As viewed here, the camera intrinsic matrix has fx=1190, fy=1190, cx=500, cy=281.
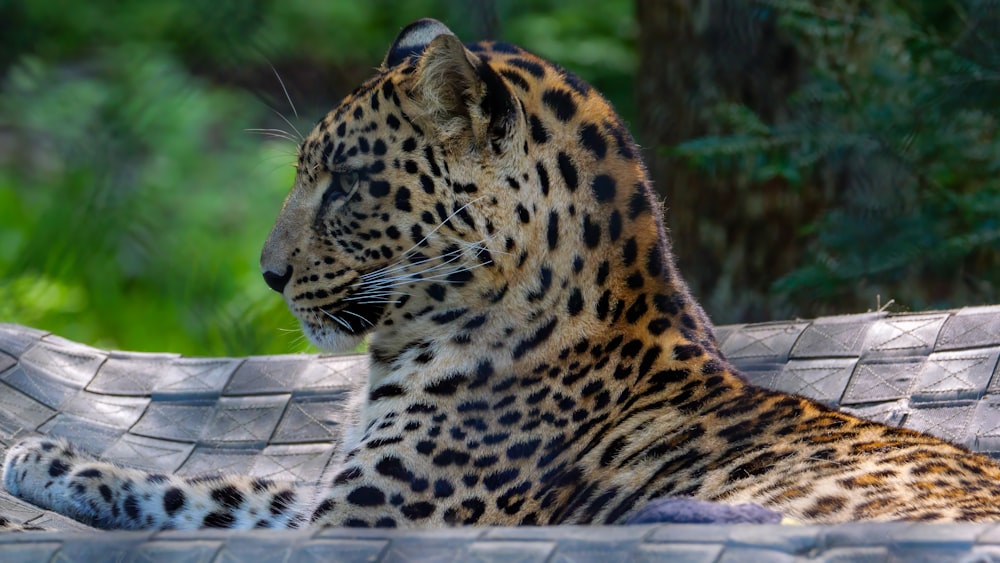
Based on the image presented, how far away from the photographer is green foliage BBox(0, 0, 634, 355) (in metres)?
2.22

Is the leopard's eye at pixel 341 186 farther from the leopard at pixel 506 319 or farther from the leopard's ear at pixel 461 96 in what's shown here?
the leopard's ear at pixel 461 96

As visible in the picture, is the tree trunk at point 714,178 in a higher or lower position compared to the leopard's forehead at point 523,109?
lower

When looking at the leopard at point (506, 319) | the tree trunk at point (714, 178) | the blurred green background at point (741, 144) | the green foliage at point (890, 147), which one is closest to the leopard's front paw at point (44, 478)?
the leopard at point (506, 319)

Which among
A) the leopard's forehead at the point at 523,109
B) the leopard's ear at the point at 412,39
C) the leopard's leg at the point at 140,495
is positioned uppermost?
the leopard's ear at the point at 412,39

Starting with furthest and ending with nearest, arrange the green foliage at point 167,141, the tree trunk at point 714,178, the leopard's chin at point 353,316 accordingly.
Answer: the tree trunk at point 714,178 < the leopard's chin at point 353,316 < the green foliage at point 167,141

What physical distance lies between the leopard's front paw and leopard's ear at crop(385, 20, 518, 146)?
4.79ft

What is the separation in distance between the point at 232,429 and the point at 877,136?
8.18 feet

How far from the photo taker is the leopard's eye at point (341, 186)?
10.0 ft

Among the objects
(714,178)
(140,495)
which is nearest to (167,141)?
(714,178)

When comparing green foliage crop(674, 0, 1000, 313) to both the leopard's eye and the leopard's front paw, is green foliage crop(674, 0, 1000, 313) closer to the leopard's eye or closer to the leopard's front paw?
the leopard's eye

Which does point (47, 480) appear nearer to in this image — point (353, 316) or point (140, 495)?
point (140, 495)

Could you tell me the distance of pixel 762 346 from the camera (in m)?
3.75

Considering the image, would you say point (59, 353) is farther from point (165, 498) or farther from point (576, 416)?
point (576, 416)

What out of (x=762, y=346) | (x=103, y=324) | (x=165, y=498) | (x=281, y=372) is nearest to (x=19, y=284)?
(x=103, y=324)
